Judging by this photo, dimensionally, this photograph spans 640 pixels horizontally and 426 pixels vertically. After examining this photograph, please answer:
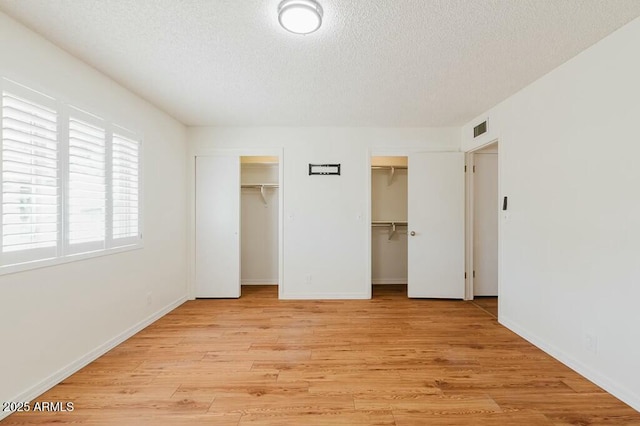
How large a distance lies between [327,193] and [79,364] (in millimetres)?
3067

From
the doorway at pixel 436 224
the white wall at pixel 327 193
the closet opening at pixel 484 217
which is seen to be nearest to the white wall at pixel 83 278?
the white wall at pixel 327 193

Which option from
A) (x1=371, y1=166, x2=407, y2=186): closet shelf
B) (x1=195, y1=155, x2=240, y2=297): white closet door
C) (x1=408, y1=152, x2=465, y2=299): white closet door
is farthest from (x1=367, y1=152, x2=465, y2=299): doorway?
(x1=195, y1=155, x2=240, y2=297): white closet door

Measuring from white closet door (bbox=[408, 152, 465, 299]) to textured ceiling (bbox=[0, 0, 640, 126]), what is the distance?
103cm

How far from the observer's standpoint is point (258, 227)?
4766 millimetres

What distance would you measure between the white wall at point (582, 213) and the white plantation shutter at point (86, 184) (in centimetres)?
386

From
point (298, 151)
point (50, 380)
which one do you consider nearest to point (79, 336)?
point (50, 380)

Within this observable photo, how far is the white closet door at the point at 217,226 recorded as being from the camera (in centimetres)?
401

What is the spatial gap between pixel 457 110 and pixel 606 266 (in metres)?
2.14

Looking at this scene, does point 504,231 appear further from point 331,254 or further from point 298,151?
point 298,151

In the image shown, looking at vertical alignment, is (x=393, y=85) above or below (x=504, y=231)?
above

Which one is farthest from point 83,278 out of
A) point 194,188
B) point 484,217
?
point 484,217

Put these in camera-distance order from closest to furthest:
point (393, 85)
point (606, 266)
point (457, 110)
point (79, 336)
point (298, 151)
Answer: point (606, 266), point (79, 336), point (393, 85), point (457, 110), point (298, 151)

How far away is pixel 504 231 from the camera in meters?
3.06

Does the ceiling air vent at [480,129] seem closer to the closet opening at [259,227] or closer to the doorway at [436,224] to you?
the doorway at [436,224]
